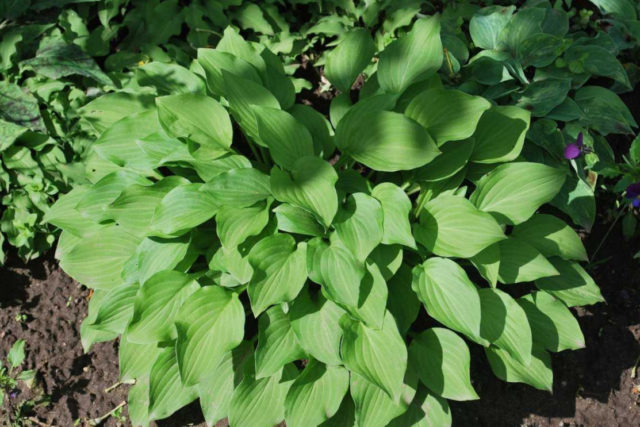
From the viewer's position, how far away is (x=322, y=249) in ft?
7.25

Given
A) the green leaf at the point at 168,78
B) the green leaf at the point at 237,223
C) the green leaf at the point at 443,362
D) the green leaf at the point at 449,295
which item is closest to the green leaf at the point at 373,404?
the green leaf at the point at 443,362

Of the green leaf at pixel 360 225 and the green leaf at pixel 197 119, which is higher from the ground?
the green leaf at pixel 197 119

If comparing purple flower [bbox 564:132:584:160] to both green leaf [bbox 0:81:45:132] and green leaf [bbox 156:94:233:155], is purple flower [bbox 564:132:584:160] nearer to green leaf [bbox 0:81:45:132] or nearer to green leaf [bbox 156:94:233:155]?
green leaf [bbox 156:94:233:155]

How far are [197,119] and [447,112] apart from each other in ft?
3.27

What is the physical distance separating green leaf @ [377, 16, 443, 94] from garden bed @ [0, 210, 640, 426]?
4.13ft

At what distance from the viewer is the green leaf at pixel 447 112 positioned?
7.44 ft

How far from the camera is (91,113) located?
2715 millimetres

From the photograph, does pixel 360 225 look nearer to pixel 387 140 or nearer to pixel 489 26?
pixel 387 140

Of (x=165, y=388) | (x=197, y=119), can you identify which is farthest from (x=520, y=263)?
(x=165, y=388)

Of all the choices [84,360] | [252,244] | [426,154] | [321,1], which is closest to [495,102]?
[426,154]

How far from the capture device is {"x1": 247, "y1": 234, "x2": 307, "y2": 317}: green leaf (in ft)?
7.03

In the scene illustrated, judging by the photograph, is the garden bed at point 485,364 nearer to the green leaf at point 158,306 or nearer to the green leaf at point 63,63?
the green leaf at point 158,306

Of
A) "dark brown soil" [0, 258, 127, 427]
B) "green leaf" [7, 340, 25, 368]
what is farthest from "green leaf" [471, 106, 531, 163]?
"green leaf" [7, 340, 25, 368]

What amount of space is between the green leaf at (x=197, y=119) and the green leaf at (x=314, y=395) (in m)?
0.98
